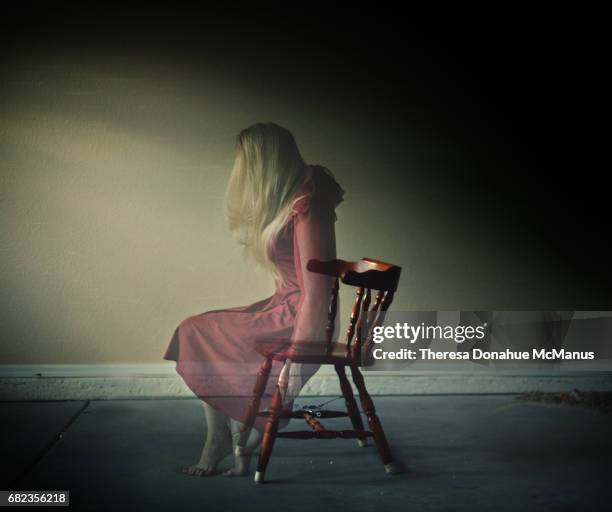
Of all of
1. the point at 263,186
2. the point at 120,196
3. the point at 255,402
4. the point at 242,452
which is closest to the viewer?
the point at 242,452

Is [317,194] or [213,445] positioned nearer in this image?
[213,445]

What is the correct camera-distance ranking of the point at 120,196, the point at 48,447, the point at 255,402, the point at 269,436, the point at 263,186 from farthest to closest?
the point at 120,196
the point at 263,186
the point at 48,447
the point at 255,402
the point at 269,436

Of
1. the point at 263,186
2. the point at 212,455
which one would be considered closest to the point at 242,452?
the point at 212,455

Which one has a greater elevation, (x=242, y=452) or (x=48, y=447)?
(x=242, y=452)

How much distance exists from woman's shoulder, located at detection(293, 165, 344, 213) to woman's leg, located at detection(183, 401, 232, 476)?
0.90m

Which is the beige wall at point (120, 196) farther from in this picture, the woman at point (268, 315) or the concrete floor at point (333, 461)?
the woman at point (268, 315)

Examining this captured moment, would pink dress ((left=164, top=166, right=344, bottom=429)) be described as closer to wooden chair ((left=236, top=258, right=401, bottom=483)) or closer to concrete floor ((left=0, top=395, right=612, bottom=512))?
wooden chair ((left=236, top=258, right=401, bottom=483))

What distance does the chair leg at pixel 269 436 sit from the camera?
290 cm

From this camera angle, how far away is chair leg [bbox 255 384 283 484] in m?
2.90

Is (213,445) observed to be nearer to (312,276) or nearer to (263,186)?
(312,276)

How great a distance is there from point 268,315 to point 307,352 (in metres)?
0.42

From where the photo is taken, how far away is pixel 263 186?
3.69 m

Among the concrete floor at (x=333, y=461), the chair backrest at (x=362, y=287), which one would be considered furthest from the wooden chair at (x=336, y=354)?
the concrete floor at (x=333, y=461)

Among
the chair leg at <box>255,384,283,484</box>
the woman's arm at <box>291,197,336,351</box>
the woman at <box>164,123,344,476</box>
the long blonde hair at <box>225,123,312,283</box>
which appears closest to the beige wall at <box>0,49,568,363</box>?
the long blonde hair at <box>225,123,312,283</box>
